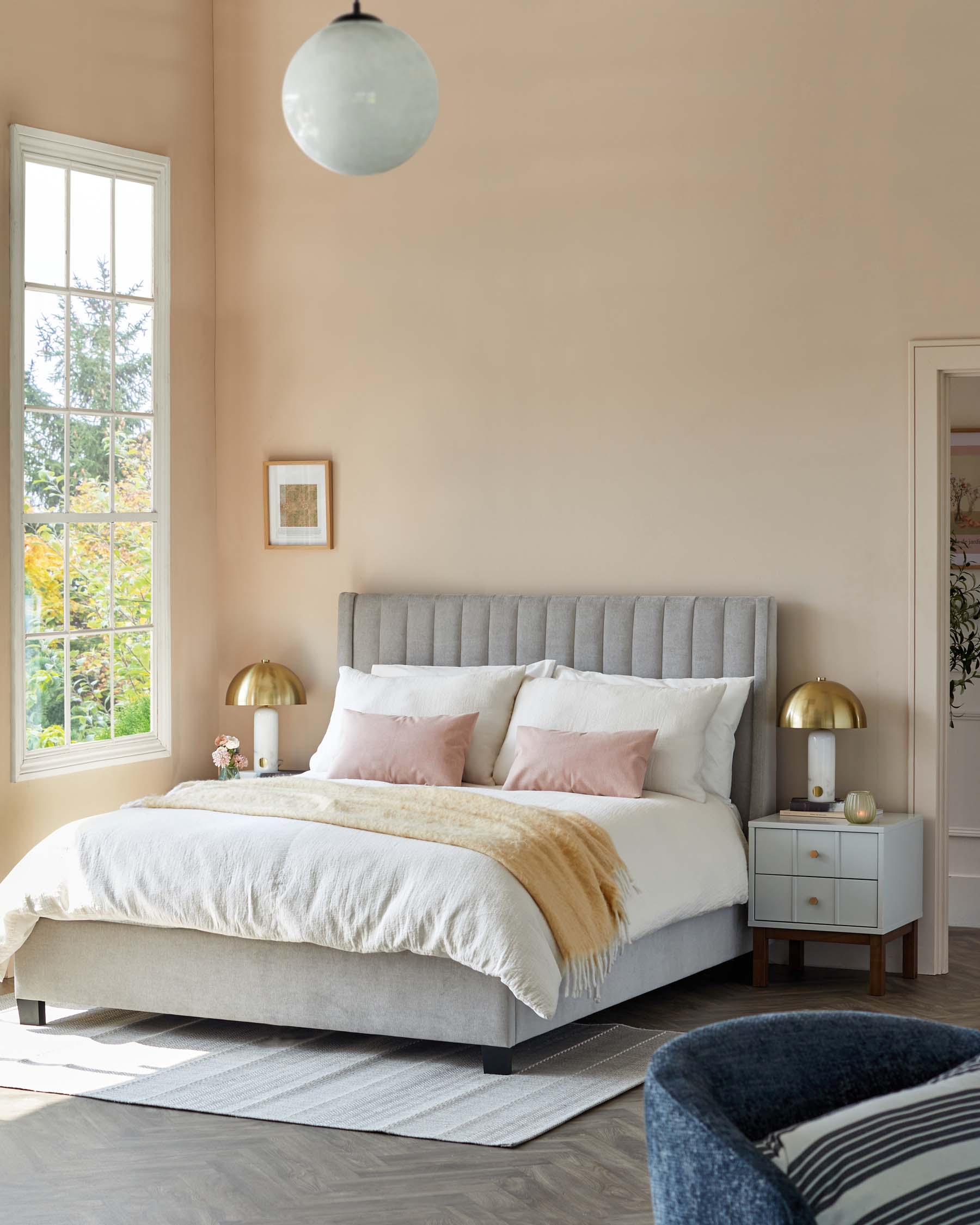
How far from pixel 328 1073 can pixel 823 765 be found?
7.30 ft

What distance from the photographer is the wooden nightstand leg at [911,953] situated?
554cm

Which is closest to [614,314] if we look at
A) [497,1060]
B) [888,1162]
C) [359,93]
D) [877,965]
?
[877,965]

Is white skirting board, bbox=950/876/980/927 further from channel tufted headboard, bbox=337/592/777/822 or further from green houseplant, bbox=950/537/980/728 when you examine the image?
channel tufted headboard, bbox=337/592/777/822

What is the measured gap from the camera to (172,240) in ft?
21.1

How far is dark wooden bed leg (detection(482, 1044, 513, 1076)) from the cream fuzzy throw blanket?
0.87ft

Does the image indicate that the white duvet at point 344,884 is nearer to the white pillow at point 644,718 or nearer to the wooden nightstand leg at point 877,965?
the white pillow at point 644,718

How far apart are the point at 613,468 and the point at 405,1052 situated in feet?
8.45

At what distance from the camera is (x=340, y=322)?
6527 millimetres

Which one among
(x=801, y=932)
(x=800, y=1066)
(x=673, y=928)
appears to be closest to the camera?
(x=800, y=1066)

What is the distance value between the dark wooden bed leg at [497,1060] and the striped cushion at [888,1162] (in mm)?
2514

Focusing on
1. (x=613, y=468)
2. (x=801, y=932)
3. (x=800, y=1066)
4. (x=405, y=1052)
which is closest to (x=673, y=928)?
(x=801, y=932)

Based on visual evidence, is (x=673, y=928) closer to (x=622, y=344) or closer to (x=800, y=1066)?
(x=622, y=344)

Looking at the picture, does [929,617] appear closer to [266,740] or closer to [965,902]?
[965,902]

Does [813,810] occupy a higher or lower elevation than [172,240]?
lower
